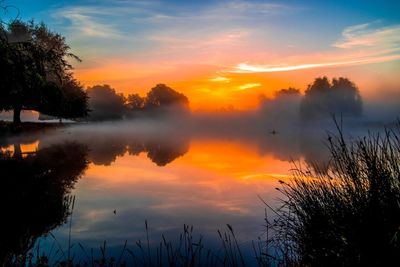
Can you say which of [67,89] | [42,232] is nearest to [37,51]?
[42,232]

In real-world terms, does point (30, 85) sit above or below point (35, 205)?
above

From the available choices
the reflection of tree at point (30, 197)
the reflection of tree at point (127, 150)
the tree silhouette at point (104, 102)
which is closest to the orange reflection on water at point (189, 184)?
the reflection of tree at point (30, 197)

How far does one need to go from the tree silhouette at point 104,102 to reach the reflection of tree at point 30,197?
11690cm

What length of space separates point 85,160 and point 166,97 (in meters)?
131

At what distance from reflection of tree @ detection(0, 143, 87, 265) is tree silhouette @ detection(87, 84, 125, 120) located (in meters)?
117

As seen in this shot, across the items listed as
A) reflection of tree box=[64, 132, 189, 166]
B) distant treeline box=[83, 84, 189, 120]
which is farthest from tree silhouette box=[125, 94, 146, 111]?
reflection of tree box=[64, 132, 189, 166]

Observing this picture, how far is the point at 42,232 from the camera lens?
1150 cm

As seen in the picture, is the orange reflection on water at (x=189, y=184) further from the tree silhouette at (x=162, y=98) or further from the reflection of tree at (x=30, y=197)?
the tree silhouette at (x=162, y=98)

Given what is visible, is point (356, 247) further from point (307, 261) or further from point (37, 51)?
point (37, 51)

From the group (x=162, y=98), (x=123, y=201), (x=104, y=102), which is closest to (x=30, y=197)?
(x=123, y=201)

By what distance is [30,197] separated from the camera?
50.5 ft

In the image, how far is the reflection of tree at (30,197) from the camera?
34.4ft

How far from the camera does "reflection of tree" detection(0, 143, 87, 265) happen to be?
413 inches

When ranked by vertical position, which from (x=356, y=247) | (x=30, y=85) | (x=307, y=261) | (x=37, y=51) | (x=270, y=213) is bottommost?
(x=270, y=213)
